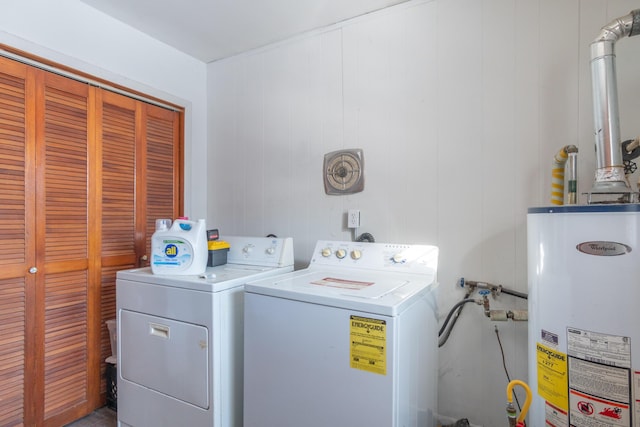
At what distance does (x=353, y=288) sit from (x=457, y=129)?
1.03 m

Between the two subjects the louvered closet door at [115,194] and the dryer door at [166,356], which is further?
the louvered closet door at [115,194]

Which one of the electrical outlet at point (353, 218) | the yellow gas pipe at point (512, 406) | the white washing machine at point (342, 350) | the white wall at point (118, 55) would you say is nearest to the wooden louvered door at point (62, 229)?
the white wall at point (118, 55)

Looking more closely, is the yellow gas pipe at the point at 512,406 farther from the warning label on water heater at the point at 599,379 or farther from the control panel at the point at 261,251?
the control panel at the point at 261,251

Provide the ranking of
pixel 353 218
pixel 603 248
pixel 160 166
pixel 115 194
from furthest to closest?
pixel 160 166
pixel 115 194
pixel 353 218
pixel 603 248

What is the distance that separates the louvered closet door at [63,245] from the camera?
1.78 m

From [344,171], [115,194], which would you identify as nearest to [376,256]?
[344,171]

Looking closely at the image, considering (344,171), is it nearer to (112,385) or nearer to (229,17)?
(229,17)

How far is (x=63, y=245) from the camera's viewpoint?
1.86 meters

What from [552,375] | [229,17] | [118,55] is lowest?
[552,375]

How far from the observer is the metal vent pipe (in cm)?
120

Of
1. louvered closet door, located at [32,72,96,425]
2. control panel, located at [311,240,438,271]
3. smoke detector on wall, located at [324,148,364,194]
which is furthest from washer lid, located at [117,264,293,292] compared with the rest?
smoke detector on wall, located at [324,148,364,194]

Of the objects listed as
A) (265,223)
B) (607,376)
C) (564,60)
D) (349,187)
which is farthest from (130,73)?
(607,376)

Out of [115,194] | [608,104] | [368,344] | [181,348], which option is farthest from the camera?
[115,194]

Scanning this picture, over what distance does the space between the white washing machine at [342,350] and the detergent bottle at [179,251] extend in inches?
17.2
